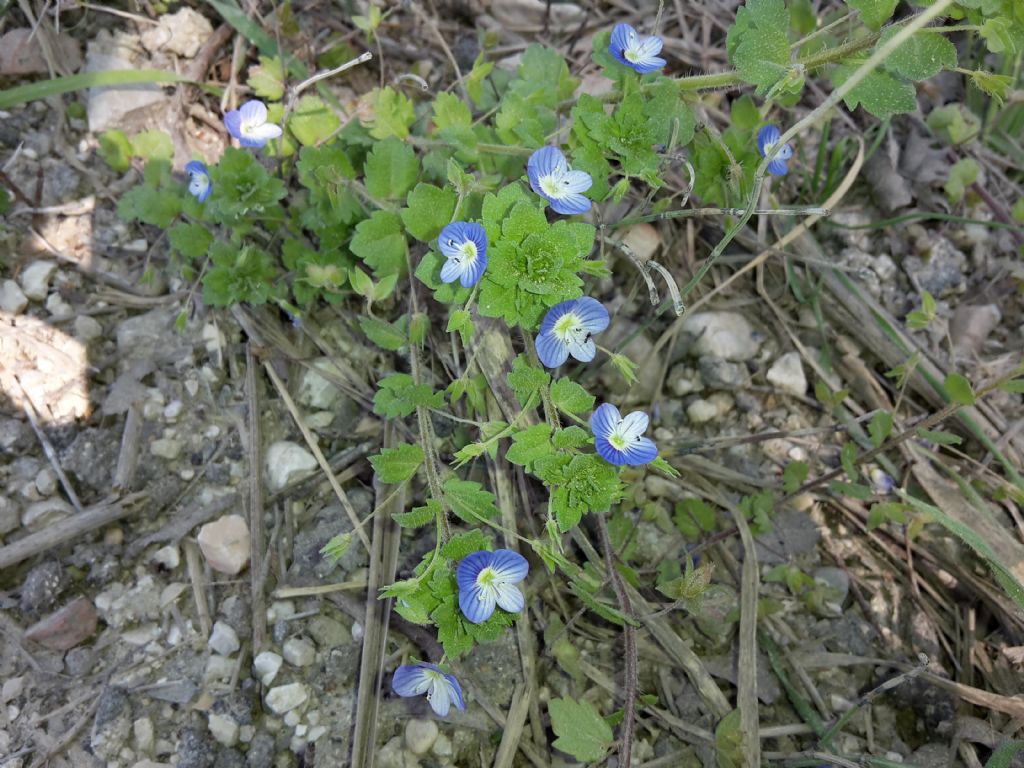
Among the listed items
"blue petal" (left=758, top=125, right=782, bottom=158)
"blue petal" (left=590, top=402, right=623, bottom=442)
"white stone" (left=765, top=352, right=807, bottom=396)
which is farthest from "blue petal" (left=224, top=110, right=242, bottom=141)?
"white stone" (left=765, top=352, right=807, bottom=396)

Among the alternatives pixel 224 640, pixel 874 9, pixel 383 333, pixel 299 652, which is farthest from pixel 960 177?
pixel 224 640

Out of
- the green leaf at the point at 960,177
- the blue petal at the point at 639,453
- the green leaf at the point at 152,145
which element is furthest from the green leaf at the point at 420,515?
the green leaf at the point at 960,177

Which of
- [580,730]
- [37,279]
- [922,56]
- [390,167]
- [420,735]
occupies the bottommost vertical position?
[420,735]

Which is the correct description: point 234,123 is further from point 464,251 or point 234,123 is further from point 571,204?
point 571,204

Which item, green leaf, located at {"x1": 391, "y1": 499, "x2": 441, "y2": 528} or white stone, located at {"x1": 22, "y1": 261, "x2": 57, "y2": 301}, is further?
white stone, located at {"x1": 22, "y1": 261, "x2": 57, "y2": 301}

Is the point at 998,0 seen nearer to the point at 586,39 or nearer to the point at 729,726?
the point at 586,39

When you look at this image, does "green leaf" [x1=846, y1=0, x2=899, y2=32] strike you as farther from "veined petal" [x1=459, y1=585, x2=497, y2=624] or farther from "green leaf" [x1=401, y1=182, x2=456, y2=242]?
"veined petal" [x1=459, y1=585, x2=497, y2=624]
